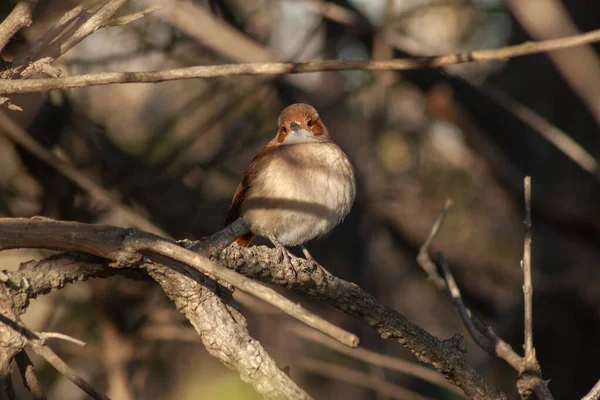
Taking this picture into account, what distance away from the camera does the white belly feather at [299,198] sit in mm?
4762

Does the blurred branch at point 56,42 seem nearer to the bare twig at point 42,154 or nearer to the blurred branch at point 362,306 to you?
the blurred branch at point 362,306

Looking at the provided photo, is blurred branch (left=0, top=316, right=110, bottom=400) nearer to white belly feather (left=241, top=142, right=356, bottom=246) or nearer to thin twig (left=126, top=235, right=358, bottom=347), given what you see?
thin twig (left=126, top=235, right=358, bottom=347)

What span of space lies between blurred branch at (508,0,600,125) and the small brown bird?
4.95ft

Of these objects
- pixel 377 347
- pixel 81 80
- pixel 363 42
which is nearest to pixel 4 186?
pixel 363 42

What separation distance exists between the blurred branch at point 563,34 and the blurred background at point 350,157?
21 mm

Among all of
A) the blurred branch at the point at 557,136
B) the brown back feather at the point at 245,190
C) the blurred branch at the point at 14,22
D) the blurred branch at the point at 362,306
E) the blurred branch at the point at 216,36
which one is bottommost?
the blurred branch at the point at 362,306

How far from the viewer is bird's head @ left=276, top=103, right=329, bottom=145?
527cm

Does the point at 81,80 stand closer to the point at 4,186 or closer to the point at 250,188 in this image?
the point at 250,188

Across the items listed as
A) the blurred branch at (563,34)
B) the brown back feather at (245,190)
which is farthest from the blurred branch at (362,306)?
the brown back feather at (245,190)

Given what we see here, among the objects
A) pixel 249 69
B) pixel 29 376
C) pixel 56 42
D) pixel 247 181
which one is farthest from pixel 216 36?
pixel 29 376

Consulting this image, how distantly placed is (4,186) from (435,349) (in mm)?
3982

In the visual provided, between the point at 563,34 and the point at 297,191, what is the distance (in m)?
1.85

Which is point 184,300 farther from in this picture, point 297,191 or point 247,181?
point 247,181

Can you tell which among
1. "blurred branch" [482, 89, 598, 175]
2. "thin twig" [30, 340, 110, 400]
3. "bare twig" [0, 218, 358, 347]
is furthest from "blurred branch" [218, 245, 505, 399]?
"blurred branch" [482, 89, 598, 175]
